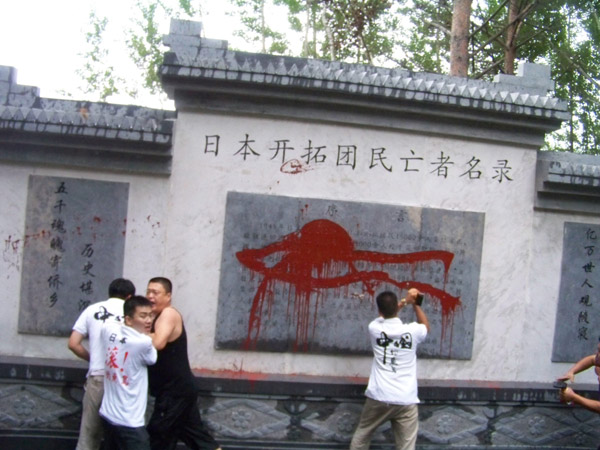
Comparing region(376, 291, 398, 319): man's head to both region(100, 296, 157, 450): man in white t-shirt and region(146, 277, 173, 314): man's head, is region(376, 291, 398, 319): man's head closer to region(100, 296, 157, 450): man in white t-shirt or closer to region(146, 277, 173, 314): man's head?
region(146, 277, 173, 314): man's head

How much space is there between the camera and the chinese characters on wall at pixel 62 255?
5742 millimetres

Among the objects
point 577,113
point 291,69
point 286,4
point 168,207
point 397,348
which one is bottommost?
point 397,348

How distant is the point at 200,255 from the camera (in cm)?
590

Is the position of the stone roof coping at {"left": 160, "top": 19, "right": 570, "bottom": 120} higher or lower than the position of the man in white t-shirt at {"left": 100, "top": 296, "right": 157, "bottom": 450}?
higher

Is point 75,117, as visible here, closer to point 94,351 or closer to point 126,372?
point 94,351

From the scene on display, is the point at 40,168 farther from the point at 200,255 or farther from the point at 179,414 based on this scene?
the point at 179,414

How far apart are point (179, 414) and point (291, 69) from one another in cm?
274

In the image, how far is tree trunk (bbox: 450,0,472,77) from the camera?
11781 mm

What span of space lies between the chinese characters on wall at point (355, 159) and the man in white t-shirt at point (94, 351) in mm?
1516

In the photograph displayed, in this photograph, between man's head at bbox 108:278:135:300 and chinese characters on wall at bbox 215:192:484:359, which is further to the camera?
chinese characters on wall at bbox 215:192:484:359

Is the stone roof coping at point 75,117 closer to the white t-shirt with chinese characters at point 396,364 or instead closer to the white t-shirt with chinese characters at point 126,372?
the white t-shirt with chinese characters at point 126,372

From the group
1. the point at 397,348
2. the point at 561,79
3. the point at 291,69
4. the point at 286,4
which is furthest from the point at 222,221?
the point at 286,4

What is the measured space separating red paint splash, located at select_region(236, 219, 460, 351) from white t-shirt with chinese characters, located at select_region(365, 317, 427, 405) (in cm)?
81

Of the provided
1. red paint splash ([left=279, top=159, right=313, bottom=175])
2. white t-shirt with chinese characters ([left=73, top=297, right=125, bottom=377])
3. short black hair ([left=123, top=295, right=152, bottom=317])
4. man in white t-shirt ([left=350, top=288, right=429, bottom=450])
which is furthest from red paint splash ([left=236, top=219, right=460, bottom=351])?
short black hair ([left=123, top=295, right=152, bottom=317])
